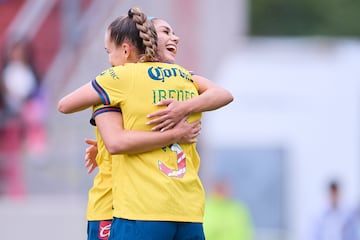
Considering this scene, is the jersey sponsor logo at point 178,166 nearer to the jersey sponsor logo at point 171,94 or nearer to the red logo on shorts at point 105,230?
the jersey sponsor logo at point 171,94

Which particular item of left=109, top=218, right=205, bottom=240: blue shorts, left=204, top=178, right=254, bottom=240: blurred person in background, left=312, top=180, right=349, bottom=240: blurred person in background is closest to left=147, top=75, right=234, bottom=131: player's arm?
left=109, top=218, right=205, bottom=240: blue shorts

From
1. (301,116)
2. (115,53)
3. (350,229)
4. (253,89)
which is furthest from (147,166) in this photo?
(301,116)

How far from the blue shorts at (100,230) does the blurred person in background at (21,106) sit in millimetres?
6995

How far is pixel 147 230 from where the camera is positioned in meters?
5.73

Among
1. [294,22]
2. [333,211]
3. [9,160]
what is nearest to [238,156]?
[333,211]

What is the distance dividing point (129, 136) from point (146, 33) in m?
0.49

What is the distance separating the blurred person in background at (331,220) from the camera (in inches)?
592

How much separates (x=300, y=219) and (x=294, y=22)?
73.8ft

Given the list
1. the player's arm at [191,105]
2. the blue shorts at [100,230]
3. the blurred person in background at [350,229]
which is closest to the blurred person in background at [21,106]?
the blurred person in background at [350,229]

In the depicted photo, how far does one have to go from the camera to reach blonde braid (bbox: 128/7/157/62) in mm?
5820

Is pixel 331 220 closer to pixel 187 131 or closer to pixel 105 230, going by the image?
pixel 105 230

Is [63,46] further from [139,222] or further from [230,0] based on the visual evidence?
[139,222]

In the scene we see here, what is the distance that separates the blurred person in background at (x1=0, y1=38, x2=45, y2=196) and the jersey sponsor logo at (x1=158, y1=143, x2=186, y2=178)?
23.9ft

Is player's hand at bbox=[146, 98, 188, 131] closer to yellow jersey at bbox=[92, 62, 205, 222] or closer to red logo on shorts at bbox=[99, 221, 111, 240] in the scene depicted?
yellow jersey at bbox=[92, 62, 205, 222]
